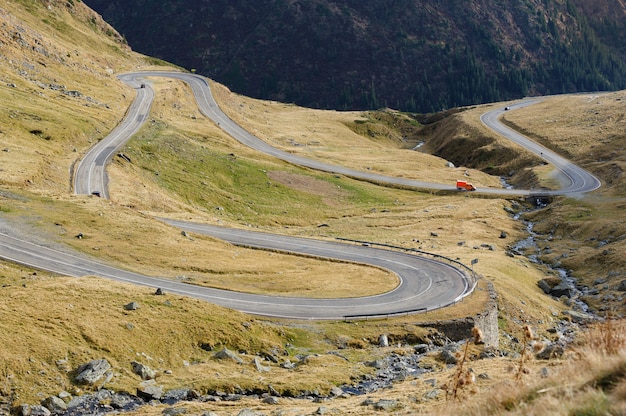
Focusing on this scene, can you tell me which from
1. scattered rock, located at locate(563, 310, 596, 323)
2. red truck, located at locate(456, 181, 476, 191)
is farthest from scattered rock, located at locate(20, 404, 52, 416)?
red truck, located at locate(456, 181, 476, 191)

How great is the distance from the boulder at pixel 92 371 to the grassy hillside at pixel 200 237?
542 millimetres

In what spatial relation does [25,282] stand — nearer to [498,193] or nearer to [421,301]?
[421,301]

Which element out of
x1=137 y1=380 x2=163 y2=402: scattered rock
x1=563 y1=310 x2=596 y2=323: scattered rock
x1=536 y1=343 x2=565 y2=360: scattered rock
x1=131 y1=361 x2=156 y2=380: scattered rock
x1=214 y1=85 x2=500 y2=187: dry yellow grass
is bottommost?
x1=137 y1=380 x2=163 y2=402: scattered rock

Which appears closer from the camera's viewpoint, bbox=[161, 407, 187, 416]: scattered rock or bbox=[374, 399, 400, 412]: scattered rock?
bbox=[374, 399, 400, 412]: scattered rock

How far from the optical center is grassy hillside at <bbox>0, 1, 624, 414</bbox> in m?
35.5

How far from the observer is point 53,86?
119750mm

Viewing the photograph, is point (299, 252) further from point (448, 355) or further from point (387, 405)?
point (387, 405)

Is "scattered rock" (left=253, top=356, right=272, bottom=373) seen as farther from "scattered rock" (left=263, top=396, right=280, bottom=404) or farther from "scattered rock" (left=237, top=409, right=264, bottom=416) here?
"scattered rock" (left=237, top=409, right=264, bottom=416)

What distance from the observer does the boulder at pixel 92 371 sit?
1280 inches

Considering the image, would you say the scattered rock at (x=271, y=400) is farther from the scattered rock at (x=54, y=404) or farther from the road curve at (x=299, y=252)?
the road curve at (x=299, y=252)

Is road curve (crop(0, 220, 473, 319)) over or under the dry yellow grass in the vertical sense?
under

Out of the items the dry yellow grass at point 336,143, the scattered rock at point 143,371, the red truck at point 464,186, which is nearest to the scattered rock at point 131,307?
the scattered rock at point 143,371

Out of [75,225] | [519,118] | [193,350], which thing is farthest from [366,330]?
[519,118]

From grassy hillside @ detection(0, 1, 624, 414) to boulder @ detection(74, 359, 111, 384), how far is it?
21.3 inches
